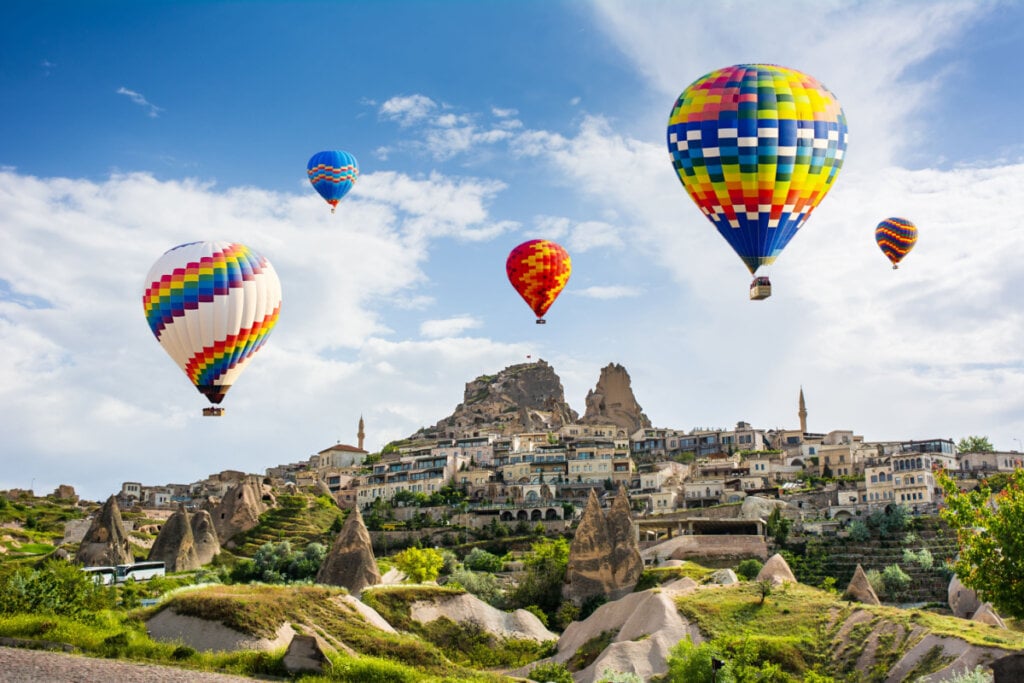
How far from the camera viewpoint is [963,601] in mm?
53656

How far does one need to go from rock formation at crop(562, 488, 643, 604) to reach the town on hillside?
16.8 metres

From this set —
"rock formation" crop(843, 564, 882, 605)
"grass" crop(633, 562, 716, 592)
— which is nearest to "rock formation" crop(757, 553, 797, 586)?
"rock formation" crop(843, 564, 882, 605)

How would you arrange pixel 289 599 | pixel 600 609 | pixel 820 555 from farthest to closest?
pixel 820 555, pixel 600 609, pixel 289 599

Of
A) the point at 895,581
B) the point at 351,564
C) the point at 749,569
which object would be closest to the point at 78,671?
the point at 351,564

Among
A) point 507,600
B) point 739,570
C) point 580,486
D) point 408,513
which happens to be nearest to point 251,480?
point 408,513

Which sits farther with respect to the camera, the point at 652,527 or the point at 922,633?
the point at 652,527

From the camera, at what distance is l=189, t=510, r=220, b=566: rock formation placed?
71.4m

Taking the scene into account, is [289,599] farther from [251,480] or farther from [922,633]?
[251,480]

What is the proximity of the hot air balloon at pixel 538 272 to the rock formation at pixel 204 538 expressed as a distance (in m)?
26.9

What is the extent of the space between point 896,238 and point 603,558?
31262mm

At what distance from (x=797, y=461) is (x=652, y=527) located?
82.2 feet

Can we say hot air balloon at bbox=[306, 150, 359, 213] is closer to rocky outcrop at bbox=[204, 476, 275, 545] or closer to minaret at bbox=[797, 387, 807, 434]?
rocky outcrop at bbox=[204, 476, 275, 545]

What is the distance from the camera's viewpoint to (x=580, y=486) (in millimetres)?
96875

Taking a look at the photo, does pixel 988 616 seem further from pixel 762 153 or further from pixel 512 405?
pixel 512 405
